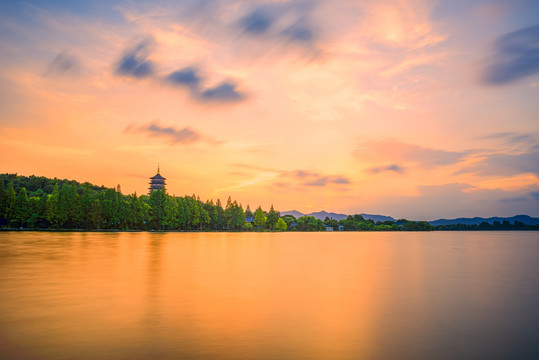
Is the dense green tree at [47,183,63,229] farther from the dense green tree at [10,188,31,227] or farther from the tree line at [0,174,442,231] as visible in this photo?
the dense green tree at [10,188,31,227]

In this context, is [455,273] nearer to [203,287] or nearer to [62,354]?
[203,287]

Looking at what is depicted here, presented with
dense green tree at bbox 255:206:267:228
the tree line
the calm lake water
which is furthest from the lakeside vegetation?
the calm lake water

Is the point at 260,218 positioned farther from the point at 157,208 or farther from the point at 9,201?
the point at 9,201

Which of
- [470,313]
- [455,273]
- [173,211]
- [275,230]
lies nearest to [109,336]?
[470,313]

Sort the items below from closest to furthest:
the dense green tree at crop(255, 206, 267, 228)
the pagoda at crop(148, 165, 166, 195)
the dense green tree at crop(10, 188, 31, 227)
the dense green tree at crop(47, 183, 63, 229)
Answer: the dense green tree at crop(10, 188, 31, 227) < the dense green tree at crop(47, 183, 63, 229) < the dense green tree at crop(255, 206, 267, 228) < the pagoda at crop(148, 165, 166, 195)

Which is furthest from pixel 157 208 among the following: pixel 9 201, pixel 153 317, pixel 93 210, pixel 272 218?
pixel 153 317

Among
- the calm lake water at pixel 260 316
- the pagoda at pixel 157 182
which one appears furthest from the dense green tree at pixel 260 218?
the calm lake water at pixel 260 316

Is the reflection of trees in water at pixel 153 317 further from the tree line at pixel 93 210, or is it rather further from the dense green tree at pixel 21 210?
the dense green tree at pixel 21 210

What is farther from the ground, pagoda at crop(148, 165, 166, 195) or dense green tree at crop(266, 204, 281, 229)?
pagoda at crop(148, 165, 166, 195)

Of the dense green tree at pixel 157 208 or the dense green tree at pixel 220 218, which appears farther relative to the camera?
the dense green tree at pixel 220 218

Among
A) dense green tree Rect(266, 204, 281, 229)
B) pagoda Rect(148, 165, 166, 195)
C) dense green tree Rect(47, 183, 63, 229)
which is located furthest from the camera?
pagoda Rect(148, 165, 166, 195)

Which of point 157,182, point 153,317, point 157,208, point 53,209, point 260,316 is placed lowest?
point 260,316

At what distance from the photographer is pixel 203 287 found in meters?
19.3

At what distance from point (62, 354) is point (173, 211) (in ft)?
371
